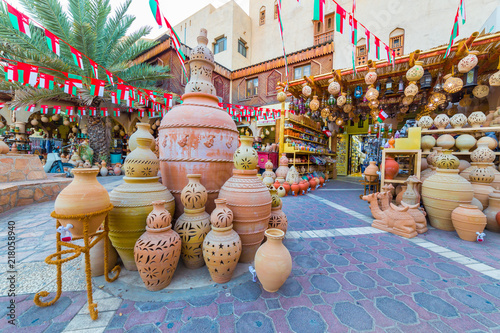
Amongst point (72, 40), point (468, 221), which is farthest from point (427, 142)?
point (72, 40)

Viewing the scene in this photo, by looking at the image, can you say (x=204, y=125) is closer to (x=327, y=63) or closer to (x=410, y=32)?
(x=327, y=63)

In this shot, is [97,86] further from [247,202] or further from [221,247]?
[221,247]

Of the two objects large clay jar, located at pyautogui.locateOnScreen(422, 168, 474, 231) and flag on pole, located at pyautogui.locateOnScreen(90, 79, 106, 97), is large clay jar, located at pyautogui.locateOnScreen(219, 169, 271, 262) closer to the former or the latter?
large clay jar, located at pyautogui.locateOnScreen(422, 168, 474, 231)

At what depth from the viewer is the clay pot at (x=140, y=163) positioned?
6.83 ft

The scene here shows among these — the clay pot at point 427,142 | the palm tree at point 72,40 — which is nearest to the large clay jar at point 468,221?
the clay pot at point 427,142

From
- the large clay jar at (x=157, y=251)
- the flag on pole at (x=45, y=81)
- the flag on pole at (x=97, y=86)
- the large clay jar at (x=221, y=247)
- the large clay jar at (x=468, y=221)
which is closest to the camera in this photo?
the large clay jar at (x=157, y=251)

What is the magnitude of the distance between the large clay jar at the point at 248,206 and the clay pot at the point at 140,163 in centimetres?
92

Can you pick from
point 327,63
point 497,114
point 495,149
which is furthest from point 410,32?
point 495,149

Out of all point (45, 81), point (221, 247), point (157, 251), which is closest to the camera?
point (157, 251)

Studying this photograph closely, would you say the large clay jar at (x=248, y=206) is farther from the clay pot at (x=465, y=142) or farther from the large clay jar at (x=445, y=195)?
the clay pot at (x=465, y=142)

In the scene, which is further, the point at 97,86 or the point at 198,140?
the point at 97,86

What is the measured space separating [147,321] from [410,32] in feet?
Result: 47.0

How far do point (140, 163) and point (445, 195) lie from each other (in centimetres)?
512

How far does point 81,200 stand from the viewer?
148 cm
